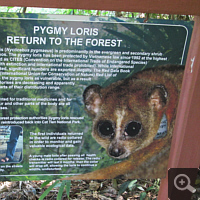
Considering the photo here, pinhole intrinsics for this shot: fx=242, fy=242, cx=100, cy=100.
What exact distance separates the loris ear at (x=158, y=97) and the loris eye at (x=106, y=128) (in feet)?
0.86

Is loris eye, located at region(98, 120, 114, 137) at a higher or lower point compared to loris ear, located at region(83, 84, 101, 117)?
lower

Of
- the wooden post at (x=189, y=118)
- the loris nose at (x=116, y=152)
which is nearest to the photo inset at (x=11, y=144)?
the loris nose at (x=116, y=152)

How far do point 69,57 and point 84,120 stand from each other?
357 millimetres

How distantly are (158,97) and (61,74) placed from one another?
548mm

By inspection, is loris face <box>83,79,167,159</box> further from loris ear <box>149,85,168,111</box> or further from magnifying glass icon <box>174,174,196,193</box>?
magnifying glass icon <box>174,174,196,193</box>

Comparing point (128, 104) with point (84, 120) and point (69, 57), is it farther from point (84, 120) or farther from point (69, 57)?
point (69, 57)

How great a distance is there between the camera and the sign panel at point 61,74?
3.95ft

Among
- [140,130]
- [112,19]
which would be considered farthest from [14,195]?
[112,19]

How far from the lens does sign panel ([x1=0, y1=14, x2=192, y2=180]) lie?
47.4 inches

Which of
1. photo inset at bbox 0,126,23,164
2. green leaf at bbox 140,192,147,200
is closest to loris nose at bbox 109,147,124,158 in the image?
photo inset at bbox 0,126,23,164

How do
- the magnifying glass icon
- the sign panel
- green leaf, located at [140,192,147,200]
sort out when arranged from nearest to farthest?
the sign panel
the magnifying glass icon
green leaf, located at [140,192,147,200]

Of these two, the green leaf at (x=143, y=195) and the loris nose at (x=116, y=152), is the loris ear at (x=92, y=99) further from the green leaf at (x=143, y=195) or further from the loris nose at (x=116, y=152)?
the green leaf at (x=143, y=195)

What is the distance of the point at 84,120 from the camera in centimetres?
135

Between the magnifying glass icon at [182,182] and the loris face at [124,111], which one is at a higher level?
the loris face at [124,111]
